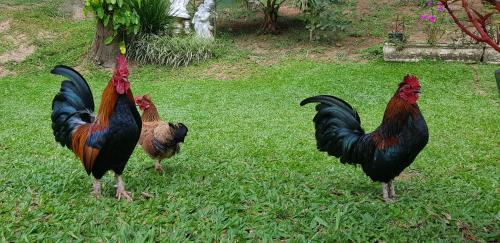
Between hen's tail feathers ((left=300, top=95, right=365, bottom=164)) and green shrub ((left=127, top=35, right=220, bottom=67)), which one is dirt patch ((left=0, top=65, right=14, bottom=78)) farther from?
hen's tail feathers ((left=300, top=95, right=365, bottom=164))

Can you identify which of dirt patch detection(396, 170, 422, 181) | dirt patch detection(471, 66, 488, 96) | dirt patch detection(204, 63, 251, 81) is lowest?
dirt patch detection(204, 63, 251, 81)

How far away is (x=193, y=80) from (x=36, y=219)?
294 inches

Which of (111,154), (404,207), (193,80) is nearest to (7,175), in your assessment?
(111,154)

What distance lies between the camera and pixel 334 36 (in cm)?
1348

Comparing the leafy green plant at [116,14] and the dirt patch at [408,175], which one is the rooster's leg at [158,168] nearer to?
the dirt patch at [408,175]

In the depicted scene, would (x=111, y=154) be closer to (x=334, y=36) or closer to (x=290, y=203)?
(x=290, y=203)

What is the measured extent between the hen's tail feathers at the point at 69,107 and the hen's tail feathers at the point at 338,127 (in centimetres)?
232

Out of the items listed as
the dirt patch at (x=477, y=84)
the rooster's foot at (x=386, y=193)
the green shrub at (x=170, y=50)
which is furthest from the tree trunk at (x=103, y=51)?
the rooster's foot at (x=386, y=193)

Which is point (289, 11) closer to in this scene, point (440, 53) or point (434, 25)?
point (434, 25)

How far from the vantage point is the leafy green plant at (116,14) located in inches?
434

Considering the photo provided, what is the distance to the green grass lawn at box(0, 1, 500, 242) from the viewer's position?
3848 mm

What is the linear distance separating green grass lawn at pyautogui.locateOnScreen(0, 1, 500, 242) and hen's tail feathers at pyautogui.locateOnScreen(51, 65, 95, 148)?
61cm

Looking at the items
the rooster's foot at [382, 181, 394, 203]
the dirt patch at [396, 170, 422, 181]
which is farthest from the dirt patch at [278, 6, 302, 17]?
the rooster's foot at [382, 181, 394, 203]

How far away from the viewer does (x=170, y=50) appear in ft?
40.2
